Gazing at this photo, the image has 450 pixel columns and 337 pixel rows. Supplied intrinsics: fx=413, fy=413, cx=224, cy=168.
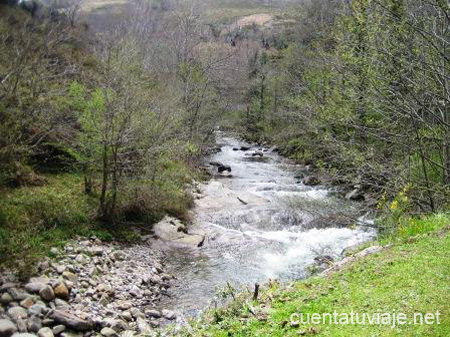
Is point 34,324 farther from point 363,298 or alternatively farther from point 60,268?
point 363,298

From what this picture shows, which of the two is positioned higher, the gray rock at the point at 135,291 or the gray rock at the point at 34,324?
the gray rock at the point at 34,324

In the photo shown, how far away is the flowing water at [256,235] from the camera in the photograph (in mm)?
10828

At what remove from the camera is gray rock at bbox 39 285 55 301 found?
327 inches

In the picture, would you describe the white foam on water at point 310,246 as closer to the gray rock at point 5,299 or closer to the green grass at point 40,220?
the green grass at point 40,220

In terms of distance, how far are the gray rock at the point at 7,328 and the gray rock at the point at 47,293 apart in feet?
3.55

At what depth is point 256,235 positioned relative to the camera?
1422 cm

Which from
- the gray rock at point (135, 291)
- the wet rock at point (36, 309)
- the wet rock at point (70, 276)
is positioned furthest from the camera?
the gray rock at point (135, 291)

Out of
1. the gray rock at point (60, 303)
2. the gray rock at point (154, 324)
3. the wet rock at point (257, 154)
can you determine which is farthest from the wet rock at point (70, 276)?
the wet rock at point (257, 154)

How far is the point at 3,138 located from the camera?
37.3 ft

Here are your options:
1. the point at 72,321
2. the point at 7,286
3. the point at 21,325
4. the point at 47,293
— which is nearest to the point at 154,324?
the point at 72,321

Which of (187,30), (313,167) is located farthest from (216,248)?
(187,30)

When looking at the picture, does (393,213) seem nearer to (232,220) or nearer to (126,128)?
(232,220)

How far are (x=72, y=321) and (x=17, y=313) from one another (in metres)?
1.00

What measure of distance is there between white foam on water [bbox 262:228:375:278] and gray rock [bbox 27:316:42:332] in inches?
225
